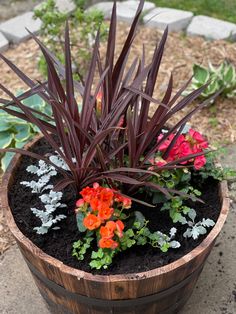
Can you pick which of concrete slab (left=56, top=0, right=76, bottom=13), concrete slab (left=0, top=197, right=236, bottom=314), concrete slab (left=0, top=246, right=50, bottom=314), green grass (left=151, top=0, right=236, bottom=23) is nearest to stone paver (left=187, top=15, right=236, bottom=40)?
green grass (left=151, top=0, right=236, bottom=23)

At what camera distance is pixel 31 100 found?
2520mm

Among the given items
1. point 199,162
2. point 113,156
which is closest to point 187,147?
point 199,162

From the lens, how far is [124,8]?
3621 millimetres

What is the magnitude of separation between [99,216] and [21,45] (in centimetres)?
226

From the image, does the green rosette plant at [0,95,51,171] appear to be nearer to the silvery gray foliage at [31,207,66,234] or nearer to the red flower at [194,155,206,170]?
the silvery gray foliage at [31,207,66,234]

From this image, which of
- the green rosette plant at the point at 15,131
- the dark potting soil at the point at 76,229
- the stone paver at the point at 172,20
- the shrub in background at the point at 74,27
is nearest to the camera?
the dark potting soil at the point at 76,229

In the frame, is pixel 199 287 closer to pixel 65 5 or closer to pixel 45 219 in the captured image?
pixel 45 219

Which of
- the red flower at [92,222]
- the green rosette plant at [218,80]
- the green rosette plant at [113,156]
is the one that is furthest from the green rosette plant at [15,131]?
the red flower at [92,222]

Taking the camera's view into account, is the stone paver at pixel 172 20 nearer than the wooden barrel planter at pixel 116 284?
No

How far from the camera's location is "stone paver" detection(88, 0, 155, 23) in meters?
3.53

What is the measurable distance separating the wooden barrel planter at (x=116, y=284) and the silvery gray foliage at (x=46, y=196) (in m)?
0.10

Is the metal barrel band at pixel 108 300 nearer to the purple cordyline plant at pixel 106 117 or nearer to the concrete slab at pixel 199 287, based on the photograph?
the purple cordyline plant at pixel 106 117

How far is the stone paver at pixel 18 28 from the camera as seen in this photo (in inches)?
133

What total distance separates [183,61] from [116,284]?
6.91 feet
